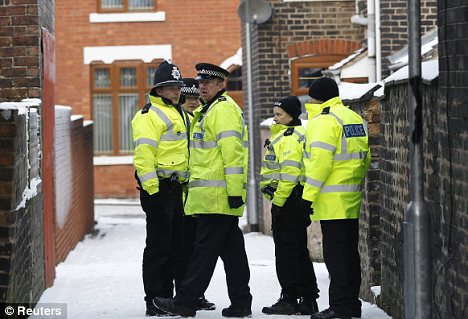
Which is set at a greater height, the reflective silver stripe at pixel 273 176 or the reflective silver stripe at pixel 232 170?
the reflective silver stripe at pixel 232 170

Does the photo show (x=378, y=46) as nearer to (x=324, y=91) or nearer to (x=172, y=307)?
(x=324, y=91)

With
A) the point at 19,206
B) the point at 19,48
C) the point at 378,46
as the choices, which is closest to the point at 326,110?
the point at 19,206

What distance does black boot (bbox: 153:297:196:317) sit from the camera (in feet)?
28.9

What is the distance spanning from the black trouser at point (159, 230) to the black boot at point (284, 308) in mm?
872

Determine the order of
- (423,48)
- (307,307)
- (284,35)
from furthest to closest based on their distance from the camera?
(284,35) → (423,48) → (307,307)

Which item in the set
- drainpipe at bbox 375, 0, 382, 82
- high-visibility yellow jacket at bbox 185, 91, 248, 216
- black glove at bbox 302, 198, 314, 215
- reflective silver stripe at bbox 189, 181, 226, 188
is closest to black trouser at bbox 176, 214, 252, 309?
high-visibility yellow jacket at bbox 185, 91, 248, 216

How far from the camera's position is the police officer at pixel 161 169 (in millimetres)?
9070

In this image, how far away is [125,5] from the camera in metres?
28.3

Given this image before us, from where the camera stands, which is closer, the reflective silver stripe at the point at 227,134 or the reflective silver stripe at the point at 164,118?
the reflective silver stripe at the point at 227,134

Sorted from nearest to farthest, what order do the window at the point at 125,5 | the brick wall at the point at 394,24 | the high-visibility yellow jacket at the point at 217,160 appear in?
the high-visibility yellow jacket at the point at 217,160 < the brick wall at the point at 394,24 < the window at the point at 125,5

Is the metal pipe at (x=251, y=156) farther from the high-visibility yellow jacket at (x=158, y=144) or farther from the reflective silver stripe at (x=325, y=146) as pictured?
the reflective silver stripe at (x=325, y=146)

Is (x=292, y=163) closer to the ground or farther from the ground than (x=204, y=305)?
farther from the ground

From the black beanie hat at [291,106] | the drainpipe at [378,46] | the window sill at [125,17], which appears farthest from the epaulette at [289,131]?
the window sill at [125,17]

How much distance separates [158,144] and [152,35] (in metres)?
19.4
